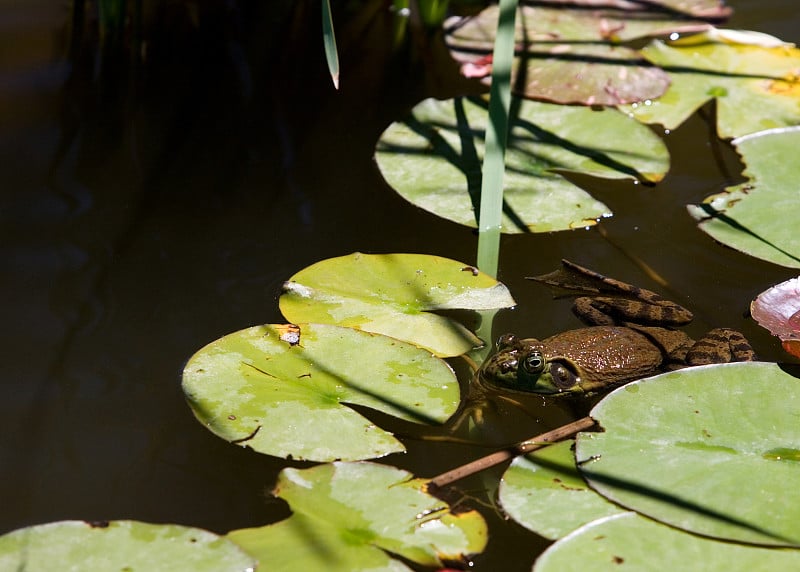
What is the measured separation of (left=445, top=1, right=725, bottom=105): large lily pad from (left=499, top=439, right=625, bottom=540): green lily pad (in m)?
1.52

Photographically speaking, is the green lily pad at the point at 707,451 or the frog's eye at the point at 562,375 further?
the frog's eye at the point at 562,375

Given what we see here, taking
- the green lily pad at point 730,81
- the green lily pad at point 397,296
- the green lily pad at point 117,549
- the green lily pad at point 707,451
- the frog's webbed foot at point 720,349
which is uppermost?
the green lily pad at point 730,81

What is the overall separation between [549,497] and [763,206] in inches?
47.4

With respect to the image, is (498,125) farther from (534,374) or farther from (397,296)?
(534,374)

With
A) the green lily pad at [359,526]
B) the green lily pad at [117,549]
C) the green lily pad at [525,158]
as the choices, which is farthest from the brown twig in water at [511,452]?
the green lily pad at [525,158]

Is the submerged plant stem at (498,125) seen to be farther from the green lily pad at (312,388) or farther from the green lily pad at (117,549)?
the green lily pad at (117,549)

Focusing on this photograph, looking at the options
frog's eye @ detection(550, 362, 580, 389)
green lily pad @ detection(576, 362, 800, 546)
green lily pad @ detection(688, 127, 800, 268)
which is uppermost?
green lily pad @ detection(688, 127, 800, 268)

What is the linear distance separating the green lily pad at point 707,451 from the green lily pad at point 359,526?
0.95ft

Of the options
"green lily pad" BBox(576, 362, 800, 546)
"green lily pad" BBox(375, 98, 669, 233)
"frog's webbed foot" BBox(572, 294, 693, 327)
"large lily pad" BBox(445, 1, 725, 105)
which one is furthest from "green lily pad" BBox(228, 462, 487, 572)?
"large lily pad" BBox(445, 1, 725, 105)

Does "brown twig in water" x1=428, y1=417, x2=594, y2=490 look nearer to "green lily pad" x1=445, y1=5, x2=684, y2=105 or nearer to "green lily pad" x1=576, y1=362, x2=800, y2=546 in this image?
"green lily pad" x1=576, y1=362, x2=800, y2=546

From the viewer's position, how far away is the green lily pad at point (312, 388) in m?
1.68

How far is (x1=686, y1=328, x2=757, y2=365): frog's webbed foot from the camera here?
190 cm

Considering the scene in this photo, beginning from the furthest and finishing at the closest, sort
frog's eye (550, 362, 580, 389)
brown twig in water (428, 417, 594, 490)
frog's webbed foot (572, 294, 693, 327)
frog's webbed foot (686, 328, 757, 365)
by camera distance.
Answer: frog's webbed foot (572, 294, 693, 327)
frog's eye (550, 362, 580, 389)
frog's webbed foot (686, 328, 757, 365)
brown twig in water (428, 417, 594, 490)

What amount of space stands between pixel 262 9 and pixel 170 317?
1.84 meters
